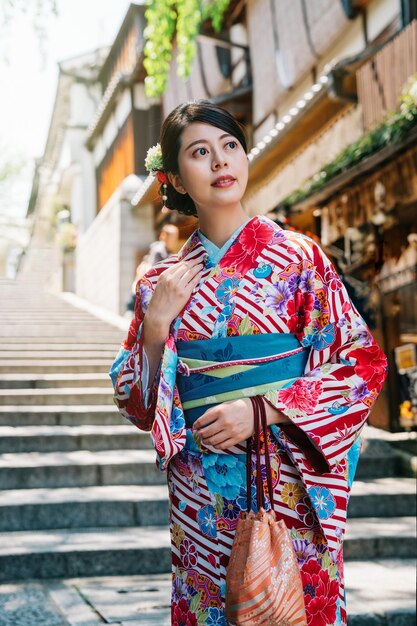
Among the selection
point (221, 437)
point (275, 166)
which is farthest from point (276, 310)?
point (275, 166)

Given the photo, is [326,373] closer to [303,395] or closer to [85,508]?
[303,395]

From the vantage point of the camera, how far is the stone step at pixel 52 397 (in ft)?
26.7

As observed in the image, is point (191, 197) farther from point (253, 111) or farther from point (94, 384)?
point (253, 111)

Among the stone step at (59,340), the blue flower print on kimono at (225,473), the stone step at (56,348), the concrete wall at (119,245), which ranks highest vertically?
the concrete wall at (119,245)

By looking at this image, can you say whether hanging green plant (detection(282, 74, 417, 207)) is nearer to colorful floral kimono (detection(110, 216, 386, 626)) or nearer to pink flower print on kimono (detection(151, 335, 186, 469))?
colorful floral kimono (detection(110, 216, 386, 626))

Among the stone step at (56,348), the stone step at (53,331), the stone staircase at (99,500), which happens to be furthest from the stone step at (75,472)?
the stone step at (53,331)

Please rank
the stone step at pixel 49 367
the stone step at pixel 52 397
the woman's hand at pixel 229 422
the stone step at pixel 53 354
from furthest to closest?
the stone step at pixel 53 354
the stone step at pixel 49 367
the stone step at pixel 52 397
the woman's hand at pixel 229 422

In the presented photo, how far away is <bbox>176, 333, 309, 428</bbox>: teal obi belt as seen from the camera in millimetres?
2154

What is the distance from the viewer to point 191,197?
240cm

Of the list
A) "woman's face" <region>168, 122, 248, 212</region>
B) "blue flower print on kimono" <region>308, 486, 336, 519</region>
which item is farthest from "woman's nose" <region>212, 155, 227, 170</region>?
"blue flower print on kimono" <region>308, 486, 336, 519</region>

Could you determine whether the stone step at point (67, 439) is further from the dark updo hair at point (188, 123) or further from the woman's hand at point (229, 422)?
the woman's hand at point (229, 422)

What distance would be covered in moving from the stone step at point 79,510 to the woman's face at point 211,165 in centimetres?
389

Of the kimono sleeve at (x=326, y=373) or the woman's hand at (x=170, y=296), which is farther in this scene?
the woman's hand at (x=170, y=296)

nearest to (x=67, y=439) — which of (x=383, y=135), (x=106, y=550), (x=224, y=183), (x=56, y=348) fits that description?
(x=106, y=550)
